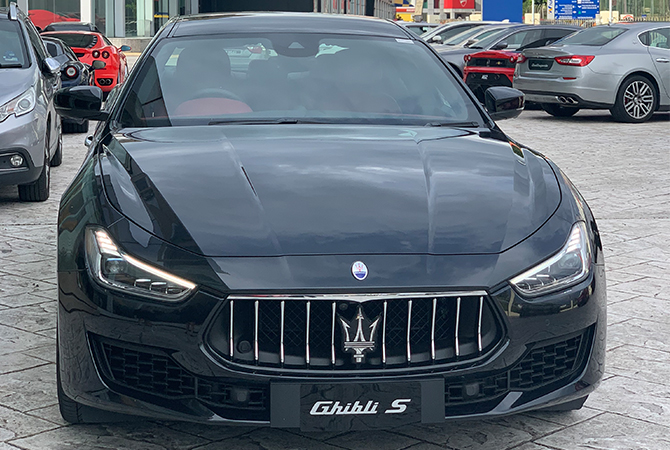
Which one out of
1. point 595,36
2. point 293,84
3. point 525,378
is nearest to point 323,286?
point 525,378

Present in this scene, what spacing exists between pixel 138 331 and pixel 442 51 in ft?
54.9

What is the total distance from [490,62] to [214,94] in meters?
13.4

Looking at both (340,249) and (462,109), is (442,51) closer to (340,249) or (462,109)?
(462,109)

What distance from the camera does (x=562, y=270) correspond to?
3043 mm

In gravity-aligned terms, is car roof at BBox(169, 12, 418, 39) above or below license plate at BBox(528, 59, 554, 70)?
above

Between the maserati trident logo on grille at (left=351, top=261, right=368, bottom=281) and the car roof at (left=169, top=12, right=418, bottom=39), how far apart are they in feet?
A: 7.00

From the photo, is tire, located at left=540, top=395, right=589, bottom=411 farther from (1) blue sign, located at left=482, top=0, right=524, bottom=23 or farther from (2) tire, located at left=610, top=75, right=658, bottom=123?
(1) blue sign, located at left=482, top=0, right=524, bottom=23

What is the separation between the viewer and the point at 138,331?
2.85 m

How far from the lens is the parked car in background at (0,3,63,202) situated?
296 inches

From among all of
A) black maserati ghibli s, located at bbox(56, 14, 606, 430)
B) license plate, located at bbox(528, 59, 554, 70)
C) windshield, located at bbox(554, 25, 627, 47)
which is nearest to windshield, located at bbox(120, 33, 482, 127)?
black maserati ghibli s, located at bbox(56, 14, 606, 430)

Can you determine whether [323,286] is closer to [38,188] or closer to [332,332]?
[332,332]

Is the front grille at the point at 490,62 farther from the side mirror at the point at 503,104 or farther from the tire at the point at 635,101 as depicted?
the side mirror at the point at 503,104

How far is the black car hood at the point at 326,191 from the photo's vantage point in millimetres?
2977

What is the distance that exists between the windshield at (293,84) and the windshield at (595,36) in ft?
37.4
